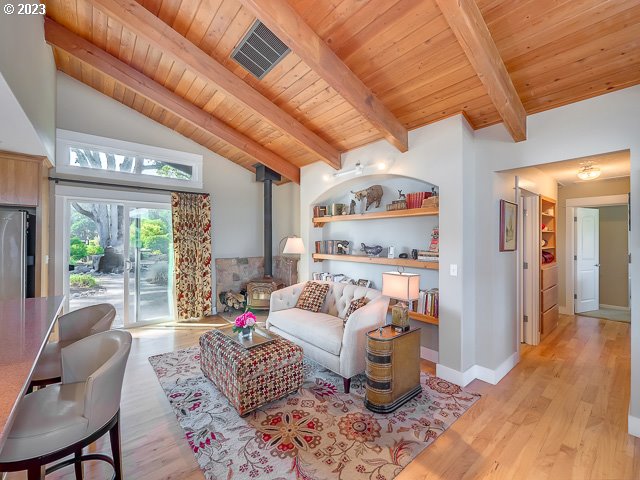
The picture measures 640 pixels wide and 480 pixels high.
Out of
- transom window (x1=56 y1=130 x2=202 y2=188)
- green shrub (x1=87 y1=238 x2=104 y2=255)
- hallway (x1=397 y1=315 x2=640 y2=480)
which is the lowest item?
hallway (x1=397 y1=315 x2=640 y2=480)

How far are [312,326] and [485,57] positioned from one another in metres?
2.85

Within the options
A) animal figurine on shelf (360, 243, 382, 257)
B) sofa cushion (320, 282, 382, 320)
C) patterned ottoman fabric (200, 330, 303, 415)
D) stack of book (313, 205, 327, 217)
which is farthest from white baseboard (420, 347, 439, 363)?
stack of book (313, 205, 327, 217)

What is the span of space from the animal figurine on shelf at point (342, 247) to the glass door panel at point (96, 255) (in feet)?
11.4

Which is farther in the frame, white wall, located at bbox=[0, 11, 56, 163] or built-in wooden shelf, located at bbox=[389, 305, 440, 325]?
built-in wooden shelf, located at bbox=[389, 305, 440, 325]

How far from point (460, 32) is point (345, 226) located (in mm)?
3296

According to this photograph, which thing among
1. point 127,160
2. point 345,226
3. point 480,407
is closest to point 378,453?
point 480,407

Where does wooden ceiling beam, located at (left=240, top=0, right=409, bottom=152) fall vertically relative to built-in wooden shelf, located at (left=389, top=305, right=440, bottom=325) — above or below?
above

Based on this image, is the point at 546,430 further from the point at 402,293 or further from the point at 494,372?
the point at 402,293

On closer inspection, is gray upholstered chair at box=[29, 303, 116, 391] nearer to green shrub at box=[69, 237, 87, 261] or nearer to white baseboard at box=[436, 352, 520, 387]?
green shrub at box=[69, 237, 87, 261]

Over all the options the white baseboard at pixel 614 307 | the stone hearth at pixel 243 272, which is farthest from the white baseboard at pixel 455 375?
the white baseboard at pixel 614 307

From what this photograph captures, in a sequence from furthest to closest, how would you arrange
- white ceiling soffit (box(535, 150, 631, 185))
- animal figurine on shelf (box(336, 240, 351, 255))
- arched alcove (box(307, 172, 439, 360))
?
animal figurine on shelf (box(336, 240, 351, 255)), arched alcove (box(307, 172, 439, 360)), white ceiling soffit (box(535, 150, 631, 185))

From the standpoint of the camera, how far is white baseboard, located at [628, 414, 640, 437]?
2.18 metres

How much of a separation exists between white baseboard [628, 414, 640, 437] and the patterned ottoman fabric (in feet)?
8.56

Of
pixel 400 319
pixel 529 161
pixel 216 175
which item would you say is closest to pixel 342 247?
pixel 400 319
